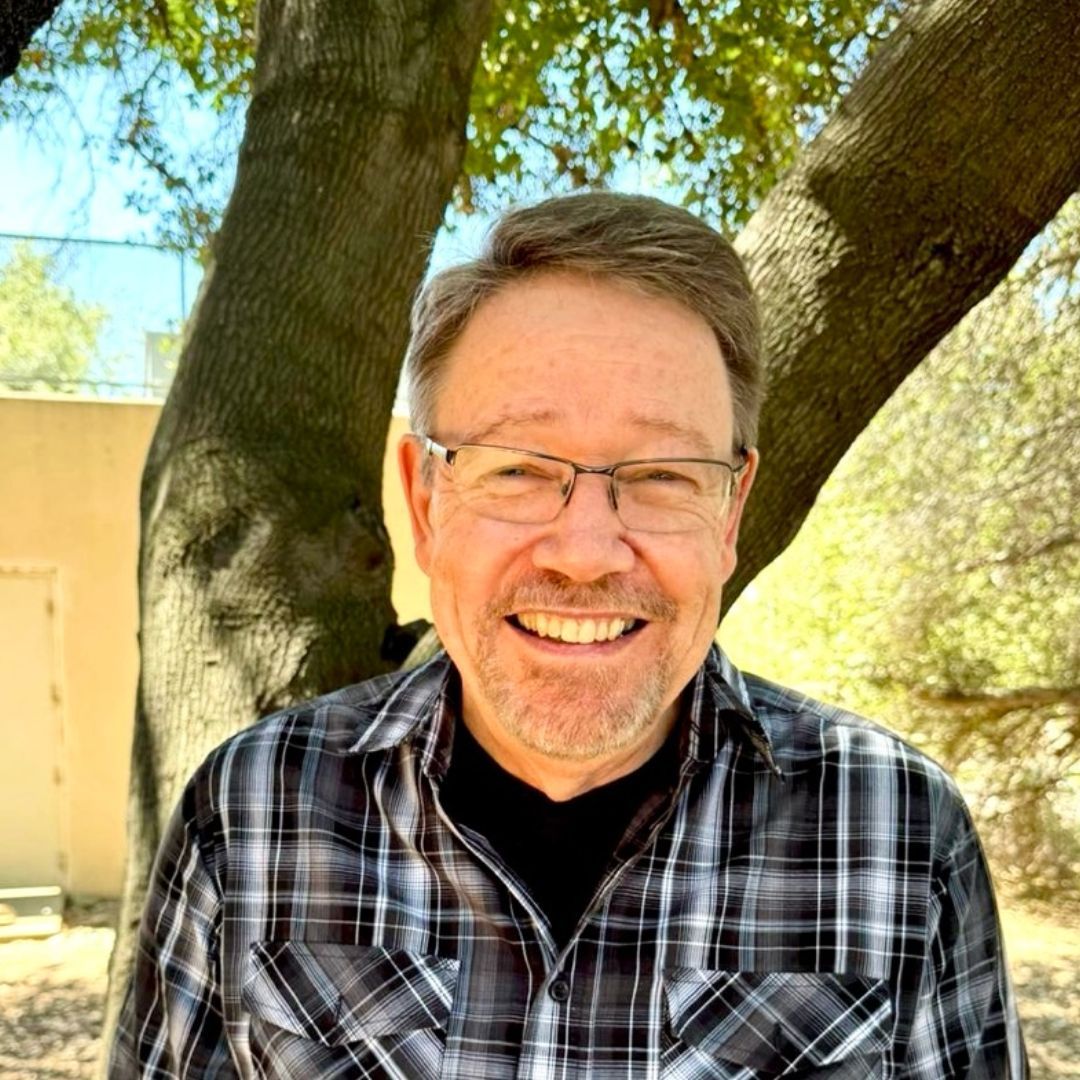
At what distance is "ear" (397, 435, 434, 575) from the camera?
1.80 m

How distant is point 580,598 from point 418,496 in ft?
1.13

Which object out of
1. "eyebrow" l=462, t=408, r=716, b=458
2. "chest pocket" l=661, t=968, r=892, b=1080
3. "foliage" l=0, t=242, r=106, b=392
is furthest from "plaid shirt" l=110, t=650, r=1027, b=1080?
"foliage" l=0, t=242, r=106, b=392

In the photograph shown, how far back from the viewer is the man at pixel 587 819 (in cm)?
162

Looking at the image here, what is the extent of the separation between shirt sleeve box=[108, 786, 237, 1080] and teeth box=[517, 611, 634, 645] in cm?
58

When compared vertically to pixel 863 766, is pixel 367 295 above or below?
above

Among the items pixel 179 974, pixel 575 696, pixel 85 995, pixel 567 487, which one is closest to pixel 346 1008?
pixel 179 974

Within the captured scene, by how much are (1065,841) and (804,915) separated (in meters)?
7.29

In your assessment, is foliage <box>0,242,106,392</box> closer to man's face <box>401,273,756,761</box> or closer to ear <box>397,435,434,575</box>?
ear <box>397,435,434,575</box>

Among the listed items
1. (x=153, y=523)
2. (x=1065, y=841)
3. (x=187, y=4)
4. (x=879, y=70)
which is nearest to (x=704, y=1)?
(x=187, y=4)

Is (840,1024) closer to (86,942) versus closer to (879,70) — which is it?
(879,70)

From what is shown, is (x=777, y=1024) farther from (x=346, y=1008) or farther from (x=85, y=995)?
(x=85, y=995)

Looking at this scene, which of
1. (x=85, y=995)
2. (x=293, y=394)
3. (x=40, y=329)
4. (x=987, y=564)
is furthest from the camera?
(x=40, y=329)

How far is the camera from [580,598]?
1.61m

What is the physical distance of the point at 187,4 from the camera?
5.75m
